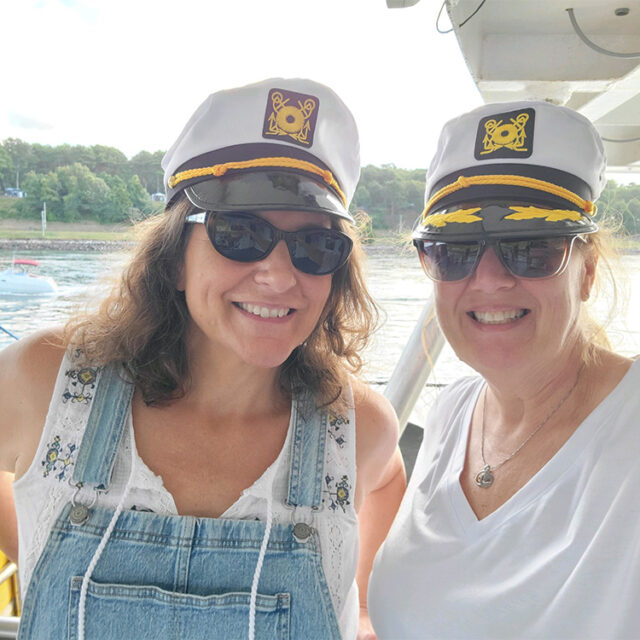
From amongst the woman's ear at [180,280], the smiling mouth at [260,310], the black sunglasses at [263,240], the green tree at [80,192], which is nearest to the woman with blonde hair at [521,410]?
the black sunglasses at [263,240]

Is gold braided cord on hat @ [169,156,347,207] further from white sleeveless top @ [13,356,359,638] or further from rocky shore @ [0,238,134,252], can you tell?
rocky shore @ [0,238,134,252]

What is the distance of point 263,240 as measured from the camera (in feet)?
3.75

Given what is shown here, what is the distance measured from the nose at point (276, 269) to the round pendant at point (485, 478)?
24.6 inches

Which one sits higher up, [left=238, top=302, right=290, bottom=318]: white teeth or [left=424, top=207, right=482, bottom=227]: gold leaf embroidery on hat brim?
[left=424, top=207, right=482, bottom=227]: gold leaf embroidery on hat brim

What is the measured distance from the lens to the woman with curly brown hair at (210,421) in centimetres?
109

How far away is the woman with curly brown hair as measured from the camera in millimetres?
1089

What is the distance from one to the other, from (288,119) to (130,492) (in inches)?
33.7

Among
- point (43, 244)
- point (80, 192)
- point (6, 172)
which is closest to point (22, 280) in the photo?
point (43, 244)

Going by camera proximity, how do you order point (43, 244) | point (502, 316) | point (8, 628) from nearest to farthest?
point (502, 316) → point (8, 628) → point (43, 244)

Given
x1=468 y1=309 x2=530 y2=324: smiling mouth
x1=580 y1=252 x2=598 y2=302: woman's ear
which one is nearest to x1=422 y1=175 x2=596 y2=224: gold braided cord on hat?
x1=580 y1=252 x2=598 y2=302: woman's ear

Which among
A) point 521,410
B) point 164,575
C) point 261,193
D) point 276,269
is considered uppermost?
point 261,193

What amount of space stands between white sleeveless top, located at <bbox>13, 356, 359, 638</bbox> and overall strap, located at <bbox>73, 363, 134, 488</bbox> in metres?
0.02

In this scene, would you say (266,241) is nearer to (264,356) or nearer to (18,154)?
(264,356)

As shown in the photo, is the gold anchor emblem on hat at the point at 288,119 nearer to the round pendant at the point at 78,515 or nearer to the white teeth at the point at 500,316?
the white teeth at the point at 500,316
